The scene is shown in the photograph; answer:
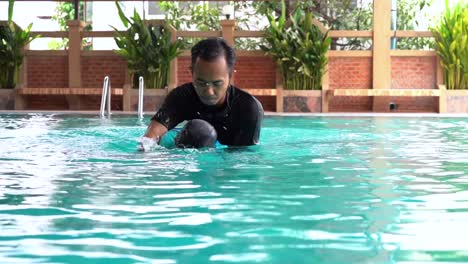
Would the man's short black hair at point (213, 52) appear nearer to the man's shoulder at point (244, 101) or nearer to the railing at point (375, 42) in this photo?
the man's shoulder at point (244, 101)

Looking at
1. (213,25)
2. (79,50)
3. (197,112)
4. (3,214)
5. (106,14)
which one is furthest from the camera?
(106,14)

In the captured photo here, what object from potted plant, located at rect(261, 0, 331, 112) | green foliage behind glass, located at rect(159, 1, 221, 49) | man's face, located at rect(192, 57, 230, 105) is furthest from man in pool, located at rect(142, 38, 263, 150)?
green foliage behind glass, located at rect(159, 1, 221, 49)

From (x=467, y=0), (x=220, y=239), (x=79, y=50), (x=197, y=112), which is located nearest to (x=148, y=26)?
(x=79, y=50)

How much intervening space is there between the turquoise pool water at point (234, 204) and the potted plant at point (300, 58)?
25.1 ft

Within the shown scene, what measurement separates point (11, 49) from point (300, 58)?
5.69m

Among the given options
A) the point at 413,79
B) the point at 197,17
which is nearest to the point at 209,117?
the point at 413,79

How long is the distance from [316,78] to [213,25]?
397 cm

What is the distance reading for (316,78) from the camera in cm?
1418

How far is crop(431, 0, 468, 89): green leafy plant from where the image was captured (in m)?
13.8

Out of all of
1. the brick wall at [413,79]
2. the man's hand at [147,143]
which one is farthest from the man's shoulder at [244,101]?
the brick wall at [413,79]

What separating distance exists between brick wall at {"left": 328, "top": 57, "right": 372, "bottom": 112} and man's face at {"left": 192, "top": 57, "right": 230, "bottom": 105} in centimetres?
995

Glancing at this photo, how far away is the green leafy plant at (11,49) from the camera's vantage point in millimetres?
14672

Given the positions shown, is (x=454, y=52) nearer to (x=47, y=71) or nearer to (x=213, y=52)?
(x=47, y=71)

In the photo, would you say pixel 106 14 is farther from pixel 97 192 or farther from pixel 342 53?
pixel 97 192
